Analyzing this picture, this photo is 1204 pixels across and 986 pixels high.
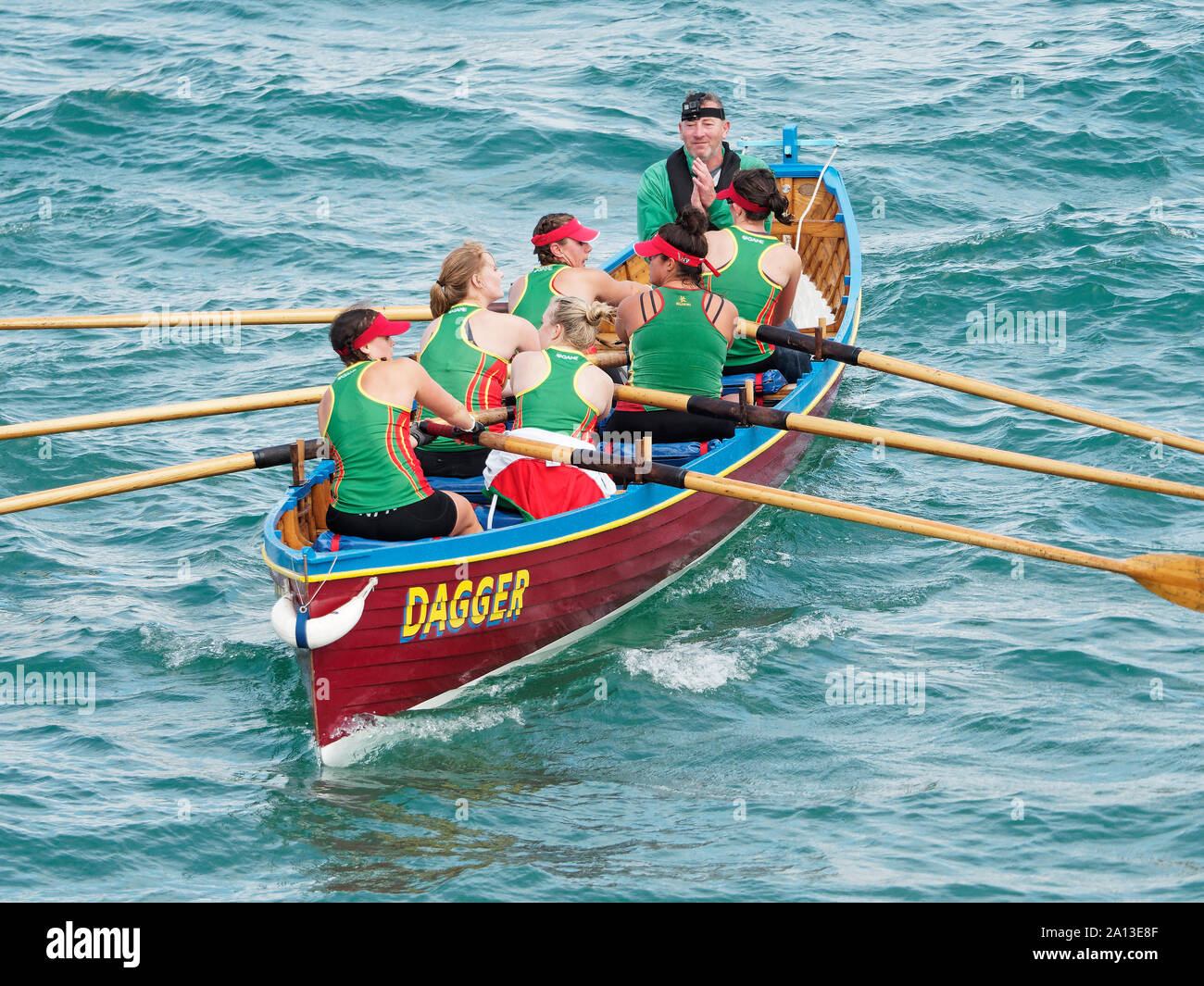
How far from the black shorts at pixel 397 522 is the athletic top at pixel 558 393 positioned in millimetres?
1020

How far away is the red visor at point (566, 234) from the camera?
1057cm

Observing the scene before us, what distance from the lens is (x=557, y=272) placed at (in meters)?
10.6

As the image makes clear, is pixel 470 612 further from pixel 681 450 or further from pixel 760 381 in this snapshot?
pixel 760 381

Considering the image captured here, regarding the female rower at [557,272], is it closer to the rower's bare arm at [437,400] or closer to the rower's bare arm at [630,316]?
the rower's bare arm at [630,316]

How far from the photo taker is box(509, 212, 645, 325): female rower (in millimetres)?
10562

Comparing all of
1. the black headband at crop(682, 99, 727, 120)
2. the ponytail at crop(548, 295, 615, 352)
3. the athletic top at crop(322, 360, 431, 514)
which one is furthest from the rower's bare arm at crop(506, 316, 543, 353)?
the black headband at crop(682, 99, 727, 120)

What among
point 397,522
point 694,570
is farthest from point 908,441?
point 397,522

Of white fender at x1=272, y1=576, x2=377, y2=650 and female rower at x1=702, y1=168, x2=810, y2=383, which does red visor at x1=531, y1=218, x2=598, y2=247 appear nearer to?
female rower at x1=702, y1=168, x2=810, y2=383

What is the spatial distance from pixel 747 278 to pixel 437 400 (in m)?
3.58

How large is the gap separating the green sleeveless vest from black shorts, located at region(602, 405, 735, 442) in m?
0.22

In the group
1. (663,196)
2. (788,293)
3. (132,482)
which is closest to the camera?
(132,482)

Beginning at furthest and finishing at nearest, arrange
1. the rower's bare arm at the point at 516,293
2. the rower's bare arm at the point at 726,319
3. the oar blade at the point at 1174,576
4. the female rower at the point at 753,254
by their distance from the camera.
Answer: the female rower at the point at 753,254
the rower's bare arm at the point at 516,293
the rower's bare arm at the point at 726,319
the oar blade at the point at 1174,576

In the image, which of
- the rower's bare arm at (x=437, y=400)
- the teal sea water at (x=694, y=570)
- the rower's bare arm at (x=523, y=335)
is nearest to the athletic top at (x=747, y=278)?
the teal sea water at (x=694, y=570)
